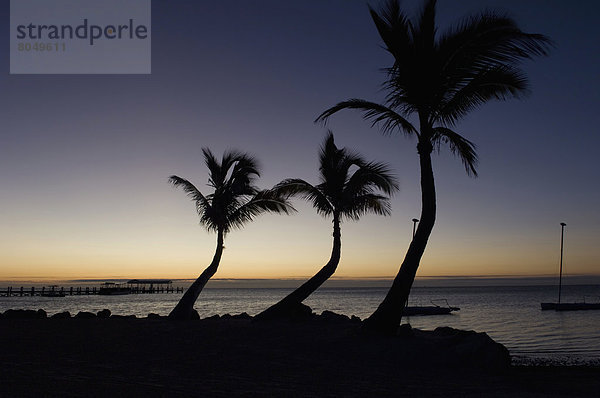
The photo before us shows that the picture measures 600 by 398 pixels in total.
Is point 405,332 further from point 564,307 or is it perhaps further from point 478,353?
point 564,307

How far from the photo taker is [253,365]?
9.74 metres

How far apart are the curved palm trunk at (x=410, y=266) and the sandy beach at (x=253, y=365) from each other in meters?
0.49

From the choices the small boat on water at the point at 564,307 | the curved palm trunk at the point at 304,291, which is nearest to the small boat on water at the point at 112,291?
the small boat on water at the point at 564,307

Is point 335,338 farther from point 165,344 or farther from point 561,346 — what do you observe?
point 561,346

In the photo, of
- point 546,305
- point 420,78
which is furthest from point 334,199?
point 546,305

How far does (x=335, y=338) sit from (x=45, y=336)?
7501 millimetres

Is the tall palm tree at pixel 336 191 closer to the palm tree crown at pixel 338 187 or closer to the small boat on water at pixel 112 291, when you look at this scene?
the palm tree crown at pixel 338 187

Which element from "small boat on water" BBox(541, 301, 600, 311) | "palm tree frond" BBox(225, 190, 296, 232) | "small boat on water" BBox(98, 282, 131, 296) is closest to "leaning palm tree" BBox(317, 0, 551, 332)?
"palm tree frond" BBox(225, 190, 296, 232)

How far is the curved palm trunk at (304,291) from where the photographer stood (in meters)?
16.0

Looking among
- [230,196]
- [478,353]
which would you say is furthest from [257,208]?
[478,353]

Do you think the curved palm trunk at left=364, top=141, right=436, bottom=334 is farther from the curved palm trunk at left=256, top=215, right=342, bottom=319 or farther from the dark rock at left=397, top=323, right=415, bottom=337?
the curved palm trunk at left=256, top=215, right=342, bottom=319

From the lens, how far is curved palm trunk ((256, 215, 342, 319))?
1600 cm

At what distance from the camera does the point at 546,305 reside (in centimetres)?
6762

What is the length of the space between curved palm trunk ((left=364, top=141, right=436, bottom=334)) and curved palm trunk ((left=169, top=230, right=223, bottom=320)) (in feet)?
27.7
